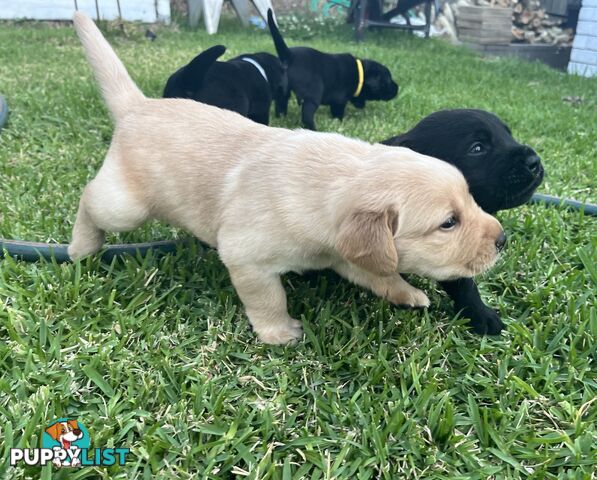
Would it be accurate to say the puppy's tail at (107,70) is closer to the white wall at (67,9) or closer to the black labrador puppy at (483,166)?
the black labrador puppy at (483,166)

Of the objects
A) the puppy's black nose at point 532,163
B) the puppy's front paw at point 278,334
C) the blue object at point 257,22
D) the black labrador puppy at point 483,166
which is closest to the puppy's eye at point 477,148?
the black labrador puppy at point 483,166

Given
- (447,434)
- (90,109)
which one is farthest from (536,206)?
(90,109)

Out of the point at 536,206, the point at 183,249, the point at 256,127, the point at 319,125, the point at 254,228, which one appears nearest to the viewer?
the point at 254,228

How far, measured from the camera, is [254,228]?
2082 mm

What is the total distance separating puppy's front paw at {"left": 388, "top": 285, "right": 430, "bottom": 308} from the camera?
7.39ft

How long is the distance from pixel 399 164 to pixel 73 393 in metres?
1.42

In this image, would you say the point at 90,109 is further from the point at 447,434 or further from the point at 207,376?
the point at 447,434

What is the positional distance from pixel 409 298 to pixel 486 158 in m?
0.73

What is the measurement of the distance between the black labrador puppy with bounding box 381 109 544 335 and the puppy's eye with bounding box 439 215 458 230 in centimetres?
42

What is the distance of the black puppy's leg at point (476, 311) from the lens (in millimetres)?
2283

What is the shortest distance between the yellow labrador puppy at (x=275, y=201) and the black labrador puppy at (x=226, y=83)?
61.7 inches

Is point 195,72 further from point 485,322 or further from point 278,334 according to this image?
point 485,322

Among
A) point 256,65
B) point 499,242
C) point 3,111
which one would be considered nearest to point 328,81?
point 256,65

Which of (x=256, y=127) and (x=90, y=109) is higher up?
(x=256, y=127)
